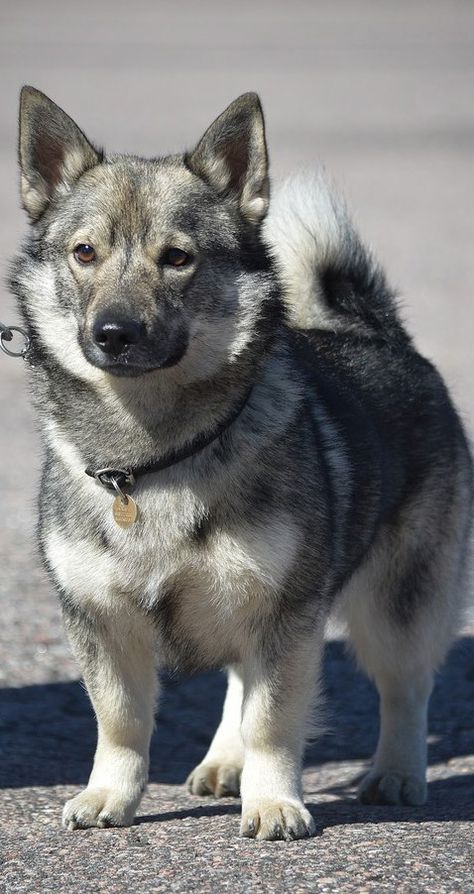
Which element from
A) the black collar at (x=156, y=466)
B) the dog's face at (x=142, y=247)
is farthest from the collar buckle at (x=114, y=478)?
the dog's face at (x=142, y=247)

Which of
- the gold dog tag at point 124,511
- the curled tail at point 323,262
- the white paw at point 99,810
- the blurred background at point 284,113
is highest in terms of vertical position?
the blurred background at point 284,113

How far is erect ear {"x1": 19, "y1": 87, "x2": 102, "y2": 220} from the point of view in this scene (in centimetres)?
434

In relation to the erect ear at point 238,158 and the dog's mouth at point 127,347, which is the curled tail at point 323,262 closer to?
the erect ear at point 238,158

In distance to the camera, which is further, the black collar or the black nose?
the black collar

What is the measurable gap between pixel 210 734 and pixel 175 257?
245 centimetres

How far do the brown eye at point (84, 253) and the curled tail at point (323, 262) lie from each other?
1.30 metres

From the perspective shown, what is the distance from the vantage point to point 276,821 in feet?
13.3

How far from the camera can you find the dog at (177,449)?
13.3 feet

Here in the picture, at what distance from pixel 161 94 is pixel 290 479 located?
27.3 meters

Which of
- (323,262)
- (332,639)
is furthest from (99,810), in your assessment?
(332,639)

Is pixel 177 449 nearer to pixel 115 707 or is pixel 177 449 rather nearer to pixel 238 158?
pixel 115 707

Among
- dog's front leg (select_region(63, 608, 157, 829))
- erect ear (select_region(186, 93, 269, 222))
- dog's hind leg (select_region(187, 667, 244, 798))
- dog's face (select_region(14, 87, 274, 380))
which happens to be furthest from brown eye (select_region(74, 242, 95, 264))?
dog's hind leg (select_region(187, 667, 244, 798))

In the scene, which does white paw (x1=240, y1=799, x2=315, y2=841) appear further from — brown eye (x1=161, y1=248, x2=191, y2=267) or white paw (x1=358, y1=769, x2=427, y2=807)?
brown eye (x1=161, y1=248, x2=191, y2=267)

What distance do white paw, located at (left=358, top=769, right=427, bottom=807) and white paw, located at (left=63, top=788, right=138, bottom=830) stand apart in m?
0.99
